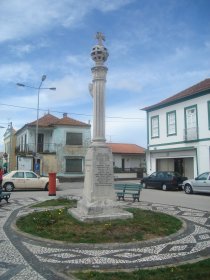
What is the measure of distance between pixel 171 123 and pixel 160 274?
25107mm

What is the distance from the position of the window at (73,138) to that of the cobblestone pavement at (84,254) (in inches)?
1186

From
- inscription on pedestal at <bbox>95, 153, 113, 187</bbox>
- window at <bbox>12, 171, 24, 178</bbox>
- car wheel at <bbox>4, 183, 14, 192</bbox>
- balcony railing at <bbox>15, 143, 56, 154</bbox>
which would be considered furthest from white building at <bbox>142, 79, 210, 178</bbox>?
inscription on pedestal at <bbox>95, 153, 113, 187</bbox>

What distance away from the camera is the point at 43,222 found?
9.09 meters

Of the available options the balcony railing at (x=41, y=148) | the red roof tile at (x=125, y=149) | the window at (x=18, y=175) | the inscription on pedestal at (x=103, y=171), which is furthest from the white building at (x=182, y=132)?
the red roof tile at (x=125, y=149)

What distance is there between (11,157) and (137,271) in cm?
5043

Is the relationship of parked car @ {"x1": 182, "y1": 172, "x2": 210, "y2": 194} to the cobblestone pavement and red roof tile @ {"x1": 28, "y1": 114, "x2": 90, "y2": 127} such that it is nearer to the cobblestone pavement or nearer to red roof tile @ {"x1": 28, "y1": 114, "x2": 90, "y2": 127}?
the cobblestone pavement

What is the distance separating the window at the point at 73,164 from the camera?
38.6m

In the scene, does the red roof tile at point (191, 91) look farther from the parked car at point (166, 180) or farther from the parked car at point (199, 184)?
the parked car at point (199, 184)

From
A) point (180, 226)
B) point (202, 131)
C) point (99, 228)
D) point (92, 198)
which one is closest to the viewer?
point (99, 228)

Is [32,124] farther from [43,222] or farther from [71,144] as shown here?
[43,222]

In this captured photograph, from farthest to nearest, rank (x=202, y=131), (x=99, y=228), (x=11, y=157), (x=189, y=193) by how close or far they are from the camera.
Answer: (x=11, y=157), (x=202, y=131), (x=189, y=193), (x=99, y=228)

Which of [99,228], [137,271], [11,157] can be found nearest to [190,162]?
[99,228]

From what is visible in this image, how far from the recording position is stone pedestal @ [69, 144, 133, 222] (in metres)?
9.85

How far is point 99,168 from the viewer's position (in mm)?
10266
